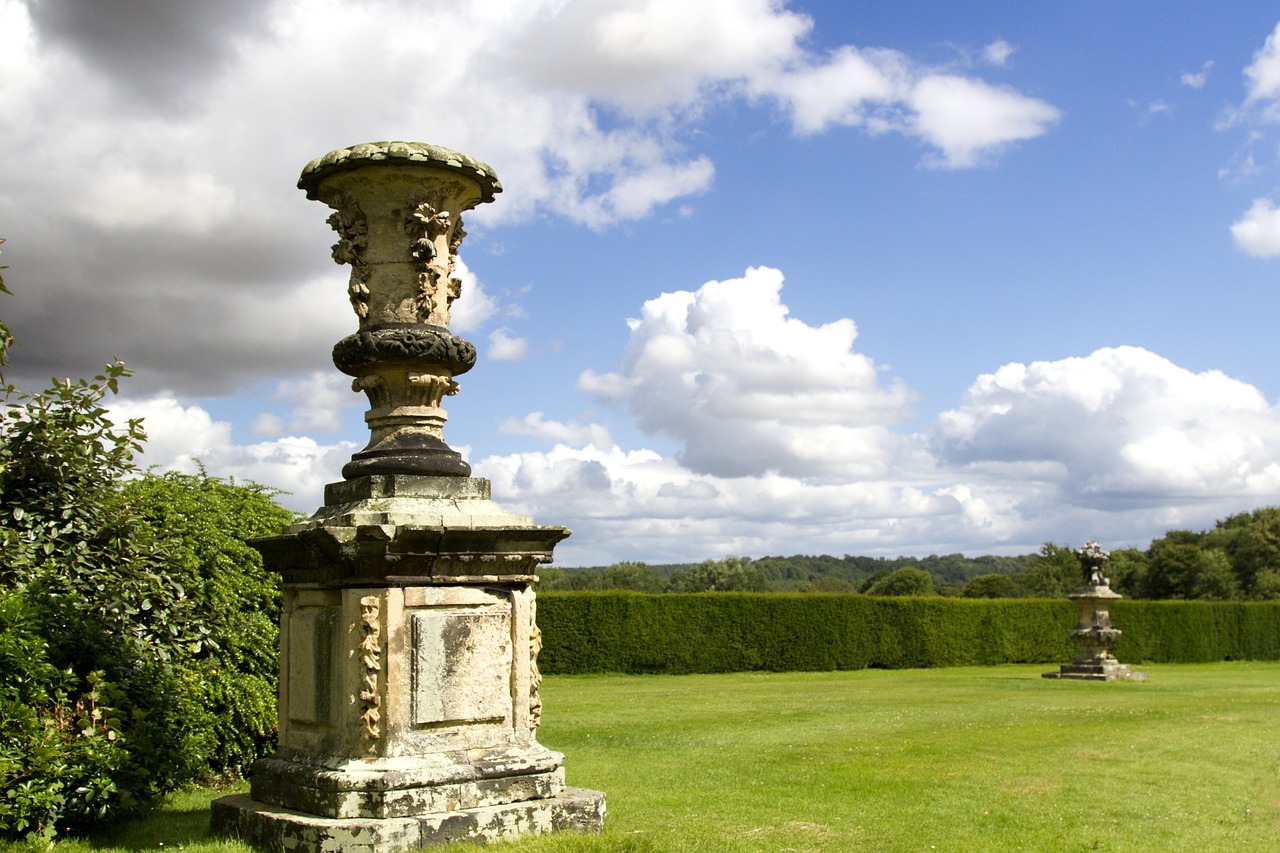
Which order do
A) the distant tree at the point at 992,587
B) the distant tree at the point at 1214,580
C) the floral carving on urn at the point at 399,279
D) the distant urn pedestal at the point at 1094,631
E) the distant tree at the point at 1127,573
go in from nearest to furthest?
the floral carving on urn at the point at 399,279
the distant urn pedestal at the point at 1094,631
the distant tree at the point at 1214,580
the distant tree at the point at 1127,573
the distant tree at the point at 992,587

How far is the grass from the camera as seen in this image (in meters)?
6.84

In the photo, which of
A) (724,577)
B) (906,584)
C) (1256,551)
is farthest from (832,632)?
(906,584)

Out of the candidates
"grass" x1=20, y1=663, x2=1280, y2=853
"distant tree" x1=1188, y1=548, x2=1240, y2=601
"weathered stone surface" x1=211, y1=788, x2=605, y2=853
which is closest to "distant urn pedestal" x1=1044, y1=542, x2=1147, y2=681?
"grass" x1=20, y1=663, x2=1280, y2=853

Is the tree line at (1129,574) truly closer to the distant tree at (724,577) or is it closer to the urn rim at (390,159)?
the distant tree at (724,577)

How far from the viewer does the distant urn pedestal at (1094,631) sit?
23.3m

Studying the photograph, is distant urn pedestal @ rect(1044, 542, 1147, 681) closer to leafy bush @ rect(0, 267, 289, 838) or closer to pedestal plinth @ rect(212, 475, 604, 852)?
leafy bush @ rect(0, 267, 289, 838)

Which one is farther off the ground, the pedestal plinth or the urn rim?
the urn rim

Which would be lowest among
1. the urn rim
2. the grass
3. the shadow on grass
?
the grass

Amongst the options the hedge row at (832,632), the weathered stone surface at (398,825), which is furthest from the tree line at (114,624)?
the hedge row at (832,632)

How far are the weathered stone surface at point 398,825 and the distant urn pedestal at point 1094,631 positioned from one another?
66.0 ft

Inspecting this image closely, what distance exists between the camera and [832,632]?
1156 inches

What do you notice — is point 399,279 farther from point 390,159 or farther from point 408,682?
point 408,682

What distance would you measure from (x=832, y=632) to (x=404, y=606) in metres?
25.2

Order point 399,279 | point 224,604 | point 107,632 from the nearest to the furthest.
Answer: point 399,279, point 107,632, point 224,604
